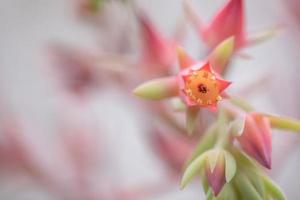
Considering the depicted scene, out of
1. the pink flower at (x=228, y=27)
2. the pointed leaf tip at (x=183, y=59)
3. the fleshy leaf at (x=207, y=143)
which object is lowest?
the fleshy leaf at (x=207, y=143)

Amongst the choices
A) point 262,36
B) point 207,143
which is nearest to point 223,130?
point 207,143

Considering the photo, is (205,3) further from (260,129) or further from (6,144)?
(260,129)

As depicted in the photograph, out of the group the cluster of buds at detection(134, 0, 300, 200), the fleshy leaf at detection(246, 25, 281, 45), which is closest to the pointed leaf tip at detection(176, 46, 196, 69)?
the cluster of buds at detection(134, 0, 300, 200)

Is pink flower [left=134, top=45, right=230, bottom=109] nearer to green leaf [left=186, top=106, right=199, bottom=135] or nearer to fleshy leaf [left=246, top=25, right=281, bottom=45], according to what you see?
green leaf [left=186, top=106, right=199, bottom=135]

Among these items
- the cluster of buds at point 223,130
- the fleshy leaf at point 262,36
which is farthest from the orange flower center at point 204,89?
the fleshy leaf at point 262,36

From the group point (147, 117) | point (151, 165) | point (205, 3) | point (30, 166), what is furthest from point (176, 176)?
point (205, 3)

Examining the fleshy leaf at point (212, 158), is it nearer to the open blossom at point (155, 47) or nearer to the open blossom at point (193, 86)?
the open blossom at point (193, 86)

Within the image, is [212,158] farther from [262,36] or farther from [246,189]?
[262,36]
